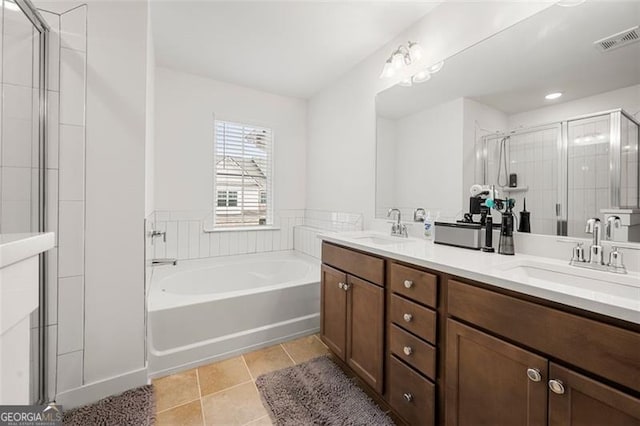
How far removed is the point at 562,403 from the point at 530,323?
21 centimetres

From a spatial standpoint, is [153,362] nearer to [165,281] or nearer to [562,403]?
[165,281]

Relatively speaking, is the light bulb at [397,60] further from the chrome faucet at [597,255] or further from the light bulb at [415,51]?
the chrome faucet at [597,255]

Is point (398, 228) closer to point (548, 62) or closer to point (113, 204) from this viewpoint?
point (548, 62)

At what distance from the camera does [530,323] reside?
0.82 metres

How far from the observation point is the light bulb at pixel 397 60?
190 centimetres

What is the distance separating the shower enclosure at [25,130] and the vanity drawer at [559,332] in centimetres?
185

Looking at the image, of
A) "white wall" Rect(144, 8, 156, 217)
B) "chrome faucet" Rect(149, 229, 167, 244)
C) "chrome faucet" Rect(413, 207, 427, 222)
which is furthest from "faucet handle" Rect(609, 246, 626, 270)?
"chrome faucet" Rect(149, 229, 167, 244)

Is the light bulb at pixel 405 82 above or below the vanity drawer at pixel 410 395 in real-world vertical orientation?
above

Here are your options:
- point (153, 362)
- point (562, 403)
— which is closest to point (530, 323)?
point (562, 403)

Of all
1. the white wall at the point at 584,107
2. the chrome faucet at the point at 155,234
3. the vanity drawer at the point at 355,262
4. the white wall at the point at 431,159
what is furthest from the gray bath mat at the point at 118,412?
the white wall at the point at 584,107

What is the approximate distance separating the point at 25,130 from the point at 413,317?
6.42 feet

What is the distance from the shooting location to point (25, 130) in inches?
48.9

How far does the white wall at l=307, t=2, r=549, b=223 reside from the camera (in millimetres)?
1535

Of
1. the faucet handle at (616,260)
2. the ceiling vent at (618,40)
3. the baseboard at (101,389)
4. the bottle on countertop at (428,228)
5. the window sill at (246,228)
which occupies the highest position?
the ceiling vent at (618,40)
